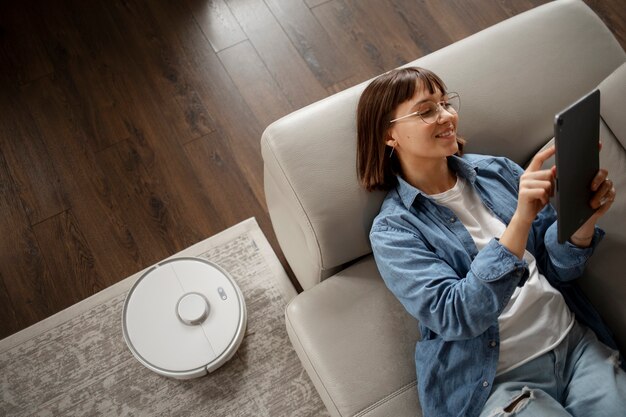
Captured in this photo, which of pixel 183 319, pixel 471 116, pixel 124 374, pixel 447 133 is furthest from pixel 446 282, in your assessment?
pixel 124 374

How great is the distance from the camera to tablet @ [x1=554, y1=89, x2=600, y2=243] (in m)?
1.04

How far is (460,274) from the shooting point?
1400 mm

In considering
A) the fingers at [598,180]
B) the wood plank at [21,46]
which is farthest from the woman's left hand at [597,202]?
the wood plank at [21,46]

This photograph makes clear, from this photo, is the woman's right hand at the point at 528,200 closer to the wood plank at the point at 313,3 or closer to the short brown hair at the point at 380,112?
the short brown hair at the point at 380,112

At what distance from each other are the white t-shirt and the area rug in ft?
2.23

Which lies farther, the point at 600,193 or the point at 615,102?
the point at 615,102

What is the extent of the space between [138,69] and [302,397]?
145cm

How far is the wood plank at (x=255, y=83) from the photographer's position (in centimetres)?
231

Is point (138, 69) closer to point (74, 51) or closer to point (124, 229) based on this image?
point (74, 51)

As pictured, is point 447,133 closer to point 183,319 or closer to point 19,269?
point 183,319

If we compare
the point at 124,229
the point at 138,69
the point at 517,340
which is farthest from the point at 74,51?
the point at 517,340

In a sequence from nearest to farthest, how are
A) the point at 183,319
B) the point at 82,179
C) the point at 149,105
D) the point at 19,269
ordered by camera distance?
the point at 183,319, the point at 19,269, the point at 82,179, the point at 149,105

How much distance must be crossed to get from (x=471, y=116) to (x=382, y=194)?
0.30m

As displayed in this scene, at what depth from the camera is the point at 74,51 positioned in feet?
8.02
